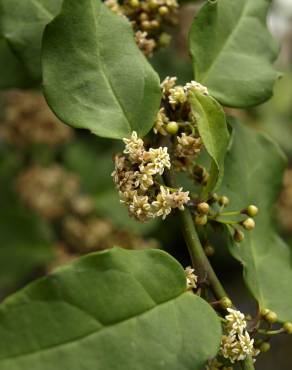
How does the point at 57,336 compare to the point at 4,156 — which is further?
the point at 4,156

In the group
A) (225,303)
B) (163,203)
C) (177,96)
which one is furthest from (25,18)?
(225,303)

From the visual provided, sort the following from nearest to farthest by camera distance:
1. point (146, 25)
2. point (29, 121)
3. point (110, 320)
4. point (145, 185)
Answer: point (110, 320) < point (145, 185) < point (146, 25) < point (29, 121)

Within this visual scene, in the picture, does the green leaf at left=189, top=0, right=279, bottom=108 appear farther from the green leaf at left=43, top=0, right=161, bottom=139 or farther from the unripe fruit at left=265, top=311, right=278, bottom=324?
the unripe fruit at left=265, top=311, right=278, bottom=324

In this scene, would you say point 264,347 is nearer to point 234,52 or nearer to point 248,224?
point 248,224

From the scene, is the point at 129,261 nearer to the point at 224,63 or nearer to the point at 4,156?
the point at 224,63

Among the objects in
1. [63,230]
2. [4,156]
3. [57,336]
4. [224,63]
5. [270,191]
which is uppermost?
[224,63]

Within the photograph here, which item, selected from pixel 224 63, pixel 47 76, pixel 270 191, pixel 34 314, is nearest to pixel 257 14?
pixel 224 63

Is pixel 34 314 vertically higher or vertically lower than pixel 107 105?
lower
